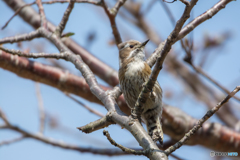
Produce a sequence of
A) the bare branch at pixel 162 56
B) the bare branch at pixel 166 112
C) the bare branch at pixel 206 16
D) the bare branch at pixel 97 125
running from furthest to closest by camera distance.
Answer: the bare branch at pixel 166 112 → the bare branch at pixel 97 125 → the bare branch at pixel 206 16 → the bare branch at pixel 162 56

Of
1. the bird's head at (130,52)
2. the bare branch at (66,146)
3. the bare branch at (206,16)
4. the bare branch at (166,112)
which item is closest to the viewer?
the bare branch at (206,16)

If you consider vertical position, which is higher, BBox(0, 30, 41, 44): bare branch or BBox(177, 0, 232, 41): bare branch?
BBox(0, 30, 41, 44): bare branch

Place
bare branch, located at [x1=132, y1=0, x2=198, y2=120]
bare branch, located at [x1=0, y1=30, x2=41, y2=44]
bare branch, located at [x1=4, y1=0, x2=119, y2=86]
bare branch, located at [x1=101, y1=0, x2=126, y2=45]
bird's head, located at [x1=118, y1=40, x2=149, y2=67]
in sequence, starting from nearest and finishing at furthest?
1. bare branch, located at [x1=132, y1=0, x2=198, y2=120]
2. bare branch, located at [x1=0, y1=30, x2=41, y2=44]
3. bare branch, located at [x1=101, y1=0, x2=126, y2=45]
4. bird's head, located at [x1=118, y1=40, x2=149, y2=67]
5. bare branch, located at [x1=4, y1=0, x2=119, y2=86]

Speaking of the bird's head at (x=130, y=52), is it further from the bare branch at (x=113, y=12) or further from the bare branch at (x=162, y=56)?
the bare branch at (x=162, y=56)

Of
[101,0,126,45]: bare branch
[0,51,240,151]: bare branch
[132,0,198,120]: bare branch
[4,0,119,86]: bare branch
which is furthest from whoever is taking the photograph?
[4,0,119,86]: bare branch

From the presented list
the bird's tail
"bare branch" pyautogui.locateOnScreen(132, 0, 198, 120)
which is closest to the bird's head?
the bird's tail

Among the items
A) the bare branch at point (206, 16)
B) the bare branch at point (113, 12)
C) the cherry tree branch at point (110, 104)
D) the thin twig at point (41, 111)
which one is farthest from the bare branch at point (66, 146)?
the bare branch at point (206, 16)

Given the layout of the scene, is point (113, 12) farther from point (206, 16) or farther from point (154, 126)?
point (206, 16)

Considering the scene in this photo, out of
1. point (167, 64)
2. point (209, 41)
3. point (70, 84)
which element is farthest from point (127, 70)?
point (167, 64)

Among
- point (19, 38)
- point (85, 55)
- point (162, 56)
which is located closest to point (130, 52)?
point (85, 55)

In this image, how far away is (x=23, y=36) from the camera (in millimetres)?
3900

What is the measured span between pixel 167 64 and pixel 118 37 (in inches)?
131

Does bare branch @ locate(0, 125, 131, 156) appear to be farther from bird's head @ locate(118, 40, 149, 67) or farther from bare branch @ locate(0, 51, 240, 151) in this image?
bird's head @ locate(118, 40, 149, 67)

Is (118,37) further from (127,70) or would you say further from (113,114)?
(113,114)
